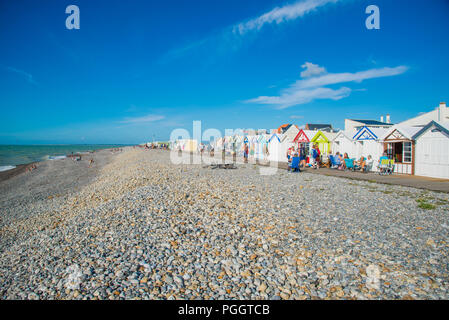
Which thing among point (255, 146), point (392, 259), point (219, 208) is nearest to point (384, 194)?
point (392, 259)

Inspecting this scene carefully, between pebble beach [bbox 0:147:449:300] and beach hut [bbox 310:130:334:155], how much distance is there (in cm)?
1170

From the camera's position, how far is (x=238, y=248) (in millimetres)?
5617

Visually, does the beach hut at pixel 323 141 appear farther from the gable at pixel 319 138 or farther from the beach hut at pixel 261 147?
the beach hut at pixel 261 147

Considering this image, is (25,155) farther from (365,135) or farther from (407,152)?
(407,152)

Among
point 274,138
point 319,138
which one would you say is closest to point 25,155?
point 274,138

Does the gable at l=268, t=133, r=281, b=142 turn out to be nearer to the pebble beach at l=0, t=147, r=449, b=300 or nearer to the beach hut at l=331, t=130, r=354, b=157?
the beach hut at l=331, t=130, r=354, b=157

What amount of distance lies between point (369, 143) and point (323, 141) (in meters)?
4.66

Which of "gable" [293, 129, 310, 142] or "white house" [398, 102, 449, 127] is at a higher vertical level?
"white house" [398, 102, 449, 127]

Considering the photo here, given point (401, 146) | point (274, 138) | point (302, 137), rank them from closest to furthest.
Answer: point (401, 146)
point (302, 137)
point (274, 138)

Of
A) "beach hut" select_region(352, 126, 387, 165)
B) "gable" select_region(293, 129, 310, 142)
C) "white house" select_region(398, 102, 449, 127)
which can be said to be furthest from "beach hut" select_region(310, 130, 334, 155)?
"white house" select_region(398, 102, 449, 127)

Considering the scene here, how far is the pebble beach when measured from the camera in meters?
4.22

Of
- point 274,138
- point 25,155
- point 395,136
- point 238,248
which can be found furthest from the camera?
point 25,155
